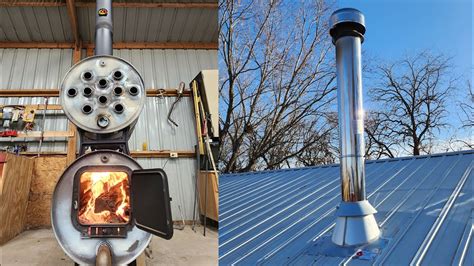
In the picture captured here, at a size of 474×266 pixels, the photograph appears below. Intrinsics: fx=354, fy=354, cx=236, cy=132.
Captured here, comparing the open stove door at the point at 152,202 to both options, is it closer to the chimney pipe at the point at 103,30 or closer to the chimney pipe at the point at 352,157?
the chimney pipe at the point at 352,157

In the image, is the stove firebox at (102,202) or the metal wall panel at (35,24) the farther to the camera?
the metal wall panel at (35,24)

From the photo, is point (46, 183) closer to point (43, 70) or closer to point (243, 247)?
point (43, 70)

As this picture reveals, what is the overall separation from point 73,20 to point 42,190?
7.47ft

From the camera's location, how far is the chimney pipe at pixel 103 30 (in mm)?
2305

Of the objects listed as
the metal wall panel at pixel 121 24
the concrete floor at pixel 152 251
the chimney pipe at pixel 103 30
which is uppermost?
the metal wall panel at pixel 121 24

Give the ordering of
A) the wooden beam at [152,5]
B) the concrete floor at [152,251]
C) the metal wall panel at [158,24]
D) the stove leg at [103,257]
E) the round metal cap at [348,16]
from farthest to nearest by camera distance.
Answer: the metal wall panel at [158,24] < the wooden beam at [152,5] < the concrete floor at [152,251] < the stove leg at [103,257] < the round metal cap at [348,16]

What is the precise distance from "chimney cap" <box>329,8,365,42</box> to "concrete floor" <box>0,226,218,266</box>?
2.27 m

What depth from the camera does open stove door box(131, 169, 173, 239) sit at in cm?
142

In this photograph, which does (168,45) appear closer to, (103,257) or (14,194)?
(14,194)

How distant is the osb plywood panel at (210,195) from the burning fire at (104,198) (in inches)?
83.7

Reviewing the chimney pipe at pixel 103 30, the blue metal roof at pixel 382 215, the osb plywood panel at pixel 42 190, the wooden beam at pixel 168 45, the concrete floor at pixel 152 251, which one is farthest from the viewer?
the wooden beam at pixel 168 45

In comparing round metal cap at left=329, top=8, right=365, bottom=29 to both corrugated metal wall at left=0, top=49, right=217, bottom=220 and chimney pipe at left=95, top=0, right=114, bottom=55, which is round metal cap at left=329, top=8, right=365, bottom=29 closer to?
chimney pipe at left=95, top=0, right=114, bottom=55

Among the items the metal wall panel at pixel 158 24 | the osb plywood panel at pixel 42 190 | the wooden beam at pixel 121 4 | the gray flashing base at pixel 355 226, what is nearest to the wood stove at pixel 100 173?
the gray flashing base at pixel 355 226

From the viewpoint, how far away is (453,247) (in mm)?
1335
